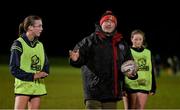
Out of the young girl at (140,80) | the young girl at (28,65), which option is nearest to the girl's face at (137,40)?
the young girl at (140,80)

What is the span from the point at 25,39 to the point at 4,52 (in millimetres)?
63784

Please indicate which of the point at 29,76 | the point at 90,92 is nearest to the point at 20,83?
the point at 29,76

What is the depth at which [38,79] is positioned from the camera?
8.48 meters

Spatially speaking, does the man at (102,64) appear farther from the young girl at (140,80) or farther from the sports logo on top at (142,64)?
the sports logo on top at (142,64)

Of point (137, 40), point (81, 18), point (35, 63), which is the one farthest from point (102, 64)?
Result: point (81, 18)

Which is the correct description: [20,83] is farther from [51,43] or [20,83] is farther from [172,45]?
[51,43]

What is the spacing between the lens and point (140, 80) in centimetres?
1059

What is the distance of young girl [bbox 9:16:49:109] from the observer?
27.1 feet

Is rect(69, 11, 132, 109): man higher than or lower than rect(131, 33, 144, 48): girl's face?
lower

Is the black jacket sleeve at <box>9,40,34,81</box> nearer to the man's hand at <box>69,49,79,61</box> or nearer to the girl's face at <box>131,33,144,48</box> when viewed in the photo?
the man's hand at <box>69,49,79,61</box>

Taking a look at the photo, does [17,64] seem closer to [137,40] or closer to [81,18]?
[137,40]

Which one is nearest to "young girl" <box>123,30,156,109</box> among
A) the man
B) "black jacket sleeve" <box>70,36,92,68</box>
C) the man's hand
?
the man

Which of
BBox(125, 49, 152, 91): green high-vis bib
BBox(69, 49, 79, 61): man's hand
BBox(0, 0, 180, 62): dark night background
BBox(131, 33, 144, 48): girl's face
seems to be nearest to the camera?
BBox(69, 49, 79, 61): man's hand

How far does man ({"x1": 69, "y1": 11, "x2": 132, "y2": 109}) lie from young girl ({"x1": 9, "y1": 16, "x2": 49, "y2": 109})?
0.87m
